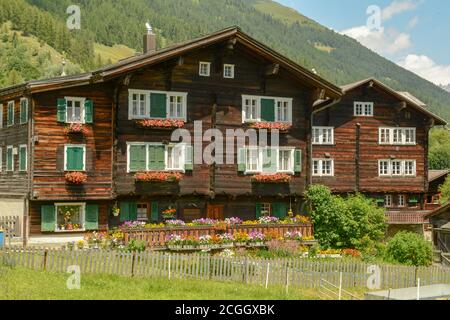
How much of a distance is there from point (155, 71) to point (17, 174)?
912 cm

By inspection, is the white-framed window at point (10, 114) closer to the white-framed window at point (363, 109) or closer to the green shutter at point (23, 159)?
the green shutter at point (23, 159)

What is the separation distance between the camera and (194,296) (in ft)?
68.8

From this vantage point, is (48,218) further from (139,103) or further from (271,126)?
(271,126)

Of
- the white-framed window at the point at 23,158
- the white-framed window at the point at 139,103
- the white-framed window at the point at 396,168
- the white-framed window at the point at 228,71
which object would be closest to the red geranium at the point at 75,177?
the white-framed window at the point at 23,158

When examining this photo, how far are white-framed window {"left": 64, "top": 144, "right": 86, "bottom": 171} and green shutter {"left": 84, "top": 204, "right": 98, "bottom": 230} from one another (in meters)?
2.08

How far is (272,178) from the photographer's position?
128 feet

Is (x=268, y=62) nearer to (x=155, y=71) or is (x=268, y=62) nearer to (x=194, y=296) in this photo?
(x=155, y=71)

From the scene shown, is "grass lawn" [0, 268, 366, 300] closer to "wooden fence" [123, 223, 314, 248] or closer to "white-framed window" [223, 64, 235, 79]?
"wooden fence" [123, 223, 314, 248]

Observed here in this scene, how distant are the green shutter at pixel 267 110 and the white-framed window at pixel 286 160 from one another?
204 centimetres

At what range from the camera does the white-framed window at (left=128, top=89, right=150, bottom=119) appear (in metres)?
36.0

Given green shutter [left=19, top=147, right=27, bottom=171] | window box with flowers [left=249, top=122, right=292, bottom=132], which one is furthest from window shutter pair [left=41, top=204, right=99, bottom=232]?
window box with flowers [left=249, top=122, right=292, bottom=132]

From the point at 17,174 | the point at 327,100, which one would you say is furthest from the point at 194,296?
the point at 327,100

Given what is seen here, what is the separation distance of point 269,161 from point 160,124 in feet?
23.0

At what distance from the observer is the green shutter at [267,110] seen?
3947 centimetres
